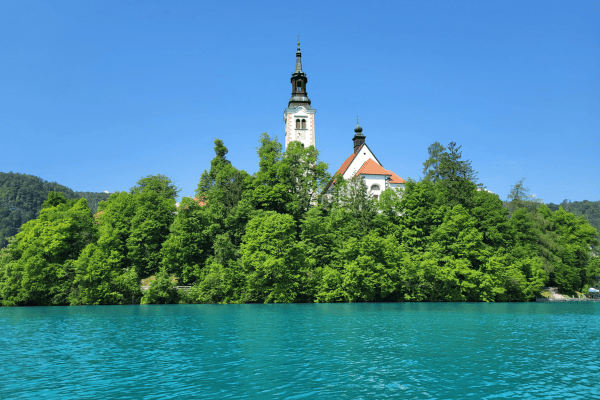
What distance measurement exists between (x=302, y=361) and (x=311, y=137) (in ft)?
201

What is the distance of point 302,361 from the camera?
15188mm

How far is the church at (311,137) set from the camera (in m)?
68.8

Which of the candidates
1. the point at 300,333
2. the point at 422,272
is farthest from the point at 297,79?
the point at 300,333

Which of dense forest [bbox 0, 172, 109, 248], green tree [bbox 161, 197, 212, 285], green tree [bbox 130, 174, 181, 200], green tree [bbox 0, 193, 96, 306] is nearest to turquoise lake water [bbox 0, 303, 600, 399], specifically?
green tree [bbox 0, 193, 96, 306]

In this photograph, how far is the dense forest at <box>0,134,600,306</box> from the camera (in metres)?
48.4

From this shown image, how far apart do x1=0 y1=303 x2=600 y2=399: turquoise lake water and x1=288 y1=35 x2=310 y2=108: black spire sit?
177 feet

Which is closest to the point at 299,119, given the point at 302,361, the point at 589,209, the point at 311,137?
the point at 311,137

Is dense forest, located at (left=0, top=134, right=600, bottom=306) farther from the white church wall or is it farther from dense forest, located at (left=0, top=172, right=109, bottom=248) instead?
dense forest, located at (left=0, top=172, right=109, bottom=248)

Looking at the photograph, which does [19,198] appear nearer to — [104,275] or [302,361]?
[104,275]

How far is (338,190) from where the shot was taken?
60219mm

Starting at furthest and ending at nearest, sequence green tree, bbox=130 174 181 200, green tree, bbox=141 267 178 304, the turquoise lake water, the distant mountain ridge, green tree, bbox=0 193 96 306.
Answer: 1. the distant mountain ridge
2. green tree, bbox=130 174 181 200
3. green tree, bbox=0 193 96 306
4. green tree, bbox=141 267 178 304
5. the turquoise lake water

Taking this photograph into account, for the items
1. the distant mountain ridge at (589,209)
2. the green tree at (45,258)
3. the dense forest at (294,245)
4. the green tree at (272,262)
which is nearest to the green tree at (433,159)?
the dense forest at (294,245)

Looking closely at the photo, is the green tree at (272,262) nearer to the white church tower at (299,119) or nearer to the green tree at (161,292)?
the green tree at (161,292)

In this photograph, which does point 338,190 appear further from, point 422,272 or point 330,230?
point 422,272
